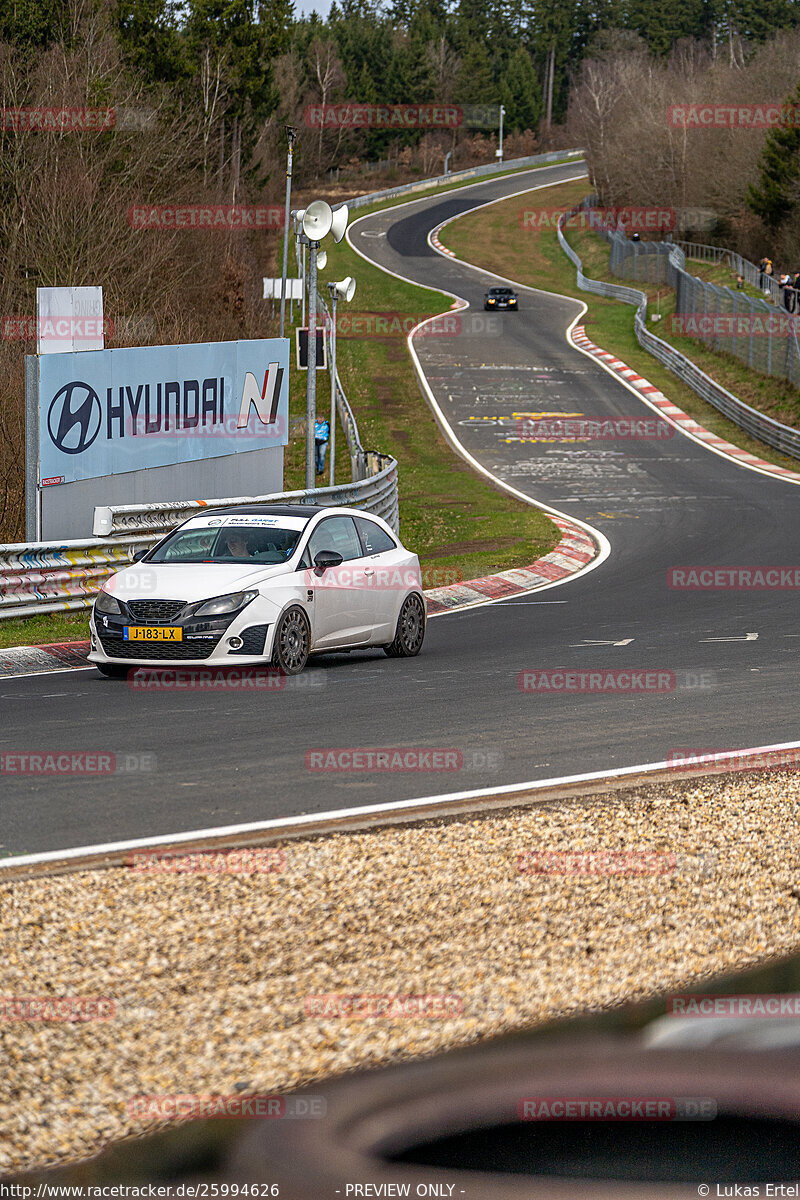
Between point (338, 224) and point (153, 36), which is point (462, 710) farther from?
point (153, 36)

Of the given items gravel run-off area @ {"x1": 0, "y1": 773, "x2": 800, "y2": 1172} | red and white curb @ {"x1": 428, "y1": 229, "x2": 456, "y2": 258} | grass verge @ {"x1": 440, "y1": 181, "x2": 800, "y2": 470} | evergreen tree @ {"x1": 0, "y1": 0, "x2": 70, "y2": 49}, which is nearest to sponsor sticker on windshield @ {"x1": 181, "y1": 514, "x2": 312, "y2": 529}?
gravel run-off area @ {"x1": 0, "y1": 773, "x2": 800, "y2": 1172}

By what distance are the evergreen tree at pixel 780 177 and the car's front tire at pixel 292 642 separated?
55.6m

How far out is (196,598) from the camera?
12391 mm

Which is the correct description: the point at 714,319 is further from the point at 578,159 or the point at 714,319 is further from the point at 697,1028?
the point at 578,159

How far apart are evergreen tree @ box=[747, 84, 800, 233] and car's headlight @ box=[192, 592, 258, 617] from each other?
5623 centimetres

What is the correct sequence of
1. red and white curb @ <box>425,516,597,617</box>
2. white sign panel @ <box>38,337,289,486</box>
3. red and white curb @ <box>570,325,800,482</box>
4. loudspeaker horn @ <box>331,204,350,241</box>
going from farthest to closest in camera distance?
red and white curb @ <box>570,325,800,482</box> < loudspeaker horn @ <box>331,204,350,241</box> < red and white curb @ <box>425,516,597,617</box> < white sign panel @ <box>38,337,289,486</box>

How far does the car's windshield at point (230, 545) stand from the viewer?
44.1 feet

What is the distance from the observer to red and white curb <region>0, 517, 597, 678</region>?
13906mm

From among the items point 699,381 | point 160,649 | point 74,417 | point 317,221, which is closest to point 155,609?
point 160,649

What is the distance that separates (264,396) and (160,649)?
11022 millimetres

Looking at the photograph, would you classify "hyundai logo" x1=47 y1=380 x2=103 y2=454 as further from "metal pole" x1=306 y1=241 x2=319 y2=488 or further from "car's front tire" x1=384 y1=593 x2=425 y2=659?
"car's front tire" x1=384 y1=593 x2=425 y2=659

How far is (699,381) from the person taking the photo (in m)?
46.1

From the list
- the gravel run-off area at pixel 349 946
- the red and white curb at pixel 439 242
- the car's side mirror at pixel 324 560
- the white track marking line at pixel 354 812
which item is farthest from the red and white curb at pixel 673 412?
the gravel run-off area at pixel 349 946

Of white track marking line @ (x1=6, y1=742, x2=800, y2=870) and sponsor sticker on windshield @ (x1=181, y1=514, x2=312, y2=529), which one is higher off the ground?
sponsor sticker on windshield @ (x1=181, y1=514, x2=312, y2=529)
